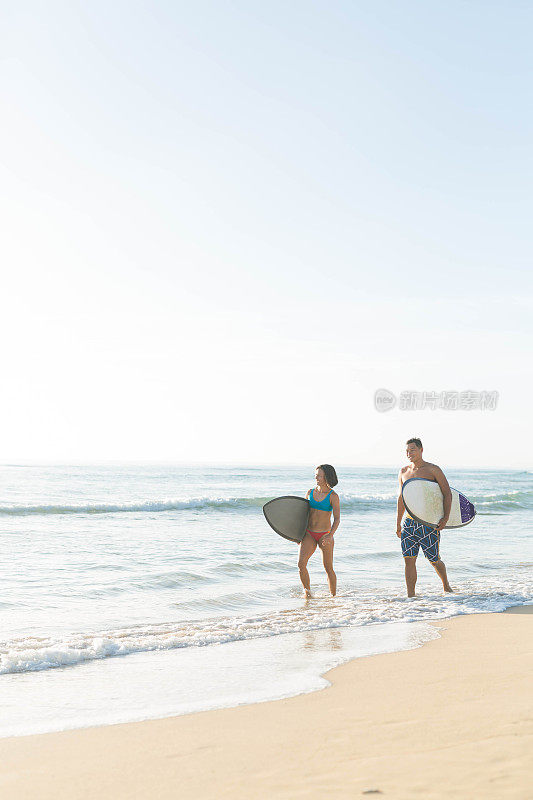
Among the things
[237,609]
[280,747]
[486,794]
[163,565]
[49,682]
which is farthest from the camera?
[163,565]

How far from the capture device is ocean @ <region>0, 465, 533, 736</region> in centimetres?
444

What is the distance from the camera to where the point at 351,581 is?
9.73 metres

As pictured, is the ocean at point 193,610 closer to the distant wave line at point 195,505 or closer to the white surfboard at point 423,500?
the white surfboard at point 423,500

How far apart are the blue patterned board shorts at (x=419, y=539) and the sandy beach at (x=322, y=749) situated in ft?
11.2

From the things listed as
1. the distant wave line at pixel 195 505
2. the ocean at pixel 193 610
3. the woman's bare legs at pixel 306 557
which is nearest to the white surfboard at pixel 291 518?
the woman's bare legs at pixel 306 557

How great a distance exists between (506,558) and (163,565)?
6.37m

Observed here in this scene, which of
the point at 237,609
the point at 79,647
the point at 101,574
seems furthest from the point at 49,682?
the point at 101,574

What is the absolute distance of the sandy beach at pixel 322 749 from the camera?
2.57 meters

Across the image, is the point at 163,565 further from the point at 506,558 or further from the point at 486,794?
the point at 486,794

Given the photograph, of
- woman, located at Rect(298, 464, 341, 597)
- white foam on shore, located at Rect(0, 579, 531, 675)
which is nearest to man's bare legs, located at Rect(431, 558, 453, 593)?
white foam on shore, located at Rect(0, 579, 531, 675)

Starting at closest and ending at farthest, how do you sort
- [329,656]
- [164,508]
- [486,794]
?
1. [486,794]
2. [329,656]
3. [164,508]

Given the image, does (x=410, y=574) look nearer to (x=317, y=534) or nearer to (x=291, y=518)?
(x=317, y=534)

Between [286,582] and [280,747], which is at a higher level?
[280,747]

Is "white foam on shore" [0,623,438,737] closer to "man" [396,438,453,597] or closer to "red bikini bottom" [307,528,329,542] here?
"man" [396,438,453,597]
